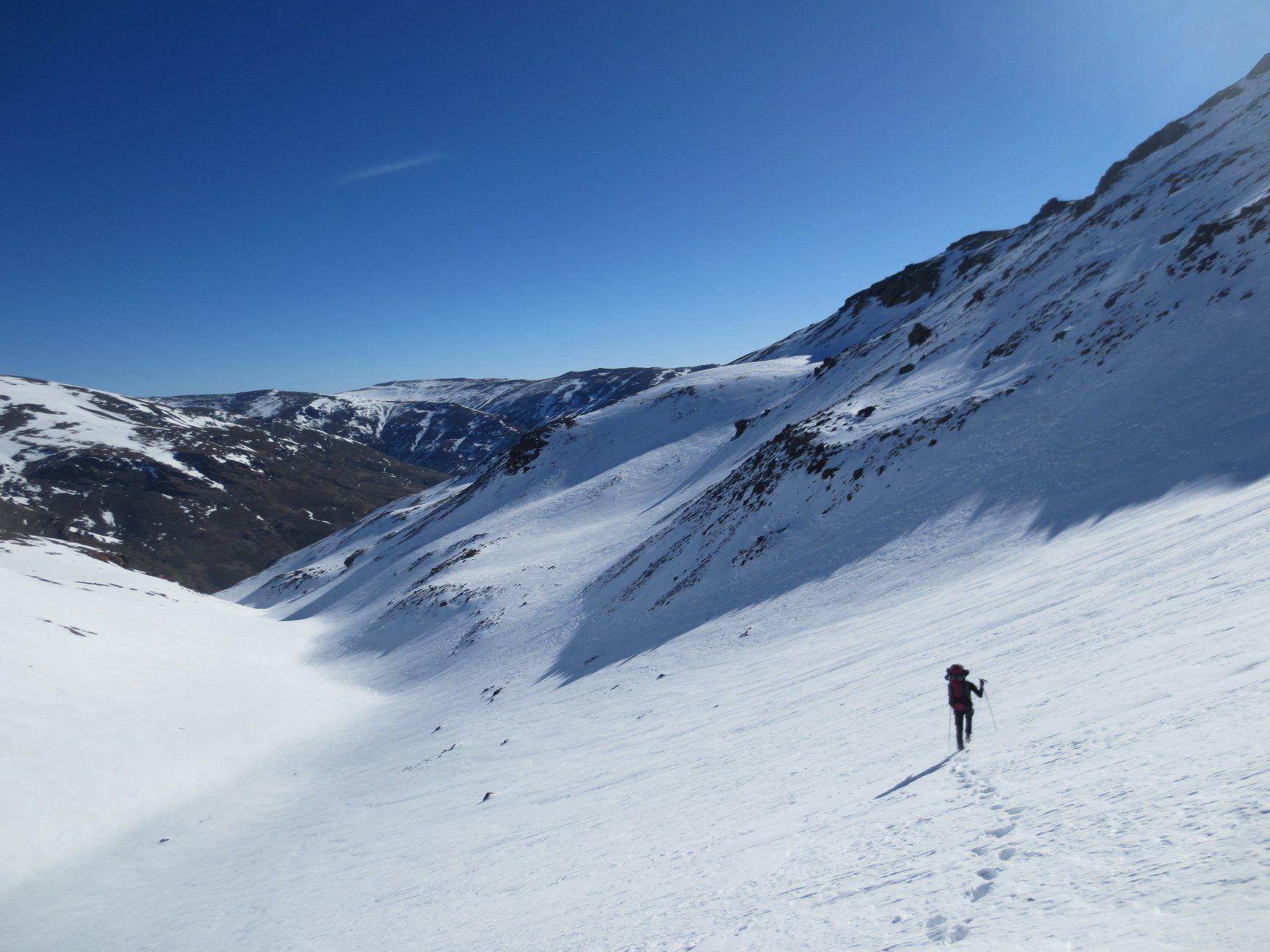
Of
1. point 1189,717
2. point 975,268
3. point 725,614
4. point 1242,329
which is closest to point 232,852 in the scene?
point 725,614

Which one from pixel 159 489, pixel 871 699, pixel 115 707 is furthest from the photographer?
pixel 159 489

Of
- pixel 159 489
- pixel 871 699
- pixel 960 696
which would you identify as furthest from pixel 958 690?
pixel 159 489

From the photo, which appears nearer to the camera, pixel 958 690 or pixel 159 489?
pixel 958 690

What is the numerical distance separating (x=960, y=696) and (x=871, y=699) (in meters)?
4.25

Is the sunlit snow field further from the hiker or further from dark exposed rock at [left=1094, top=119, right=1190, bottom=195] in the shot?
dark exposed rock at [left=1094, top=119, right=1190, bottom=195]

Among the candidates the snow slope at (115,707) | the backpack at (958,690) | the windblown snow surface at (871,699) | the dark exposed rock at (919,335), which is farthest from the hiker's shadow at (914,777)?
the dark exposed rock at (919,335)

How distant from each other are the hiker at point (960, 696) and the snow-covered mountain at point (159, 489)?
13907cm

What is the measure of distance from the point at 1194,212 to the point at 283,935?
50.8m

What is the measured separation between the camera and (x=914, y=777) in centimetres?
876

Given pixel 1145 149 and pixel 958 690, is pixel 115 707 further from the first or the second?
pixel 1145 149

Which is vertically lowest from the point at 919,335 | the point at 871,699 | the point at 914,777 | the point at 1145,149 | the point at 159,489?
the point at 871,699

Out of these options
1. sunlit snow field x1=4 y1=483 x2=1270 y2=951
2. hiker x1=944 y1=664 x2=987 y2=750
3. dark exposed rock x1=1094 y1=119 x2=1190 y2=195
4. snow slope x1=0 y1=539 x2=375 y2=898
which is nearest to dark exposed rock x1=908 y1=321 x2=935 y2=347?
dark exposed rock x1=1094 y1=119 x2=1190 y2=195

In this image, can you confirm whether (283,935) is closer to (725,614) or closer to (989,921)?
(989,921)

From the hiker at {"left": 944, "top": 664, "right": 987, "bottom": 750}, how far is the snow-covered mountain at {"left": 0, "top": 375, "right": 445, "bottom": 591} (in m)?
139
